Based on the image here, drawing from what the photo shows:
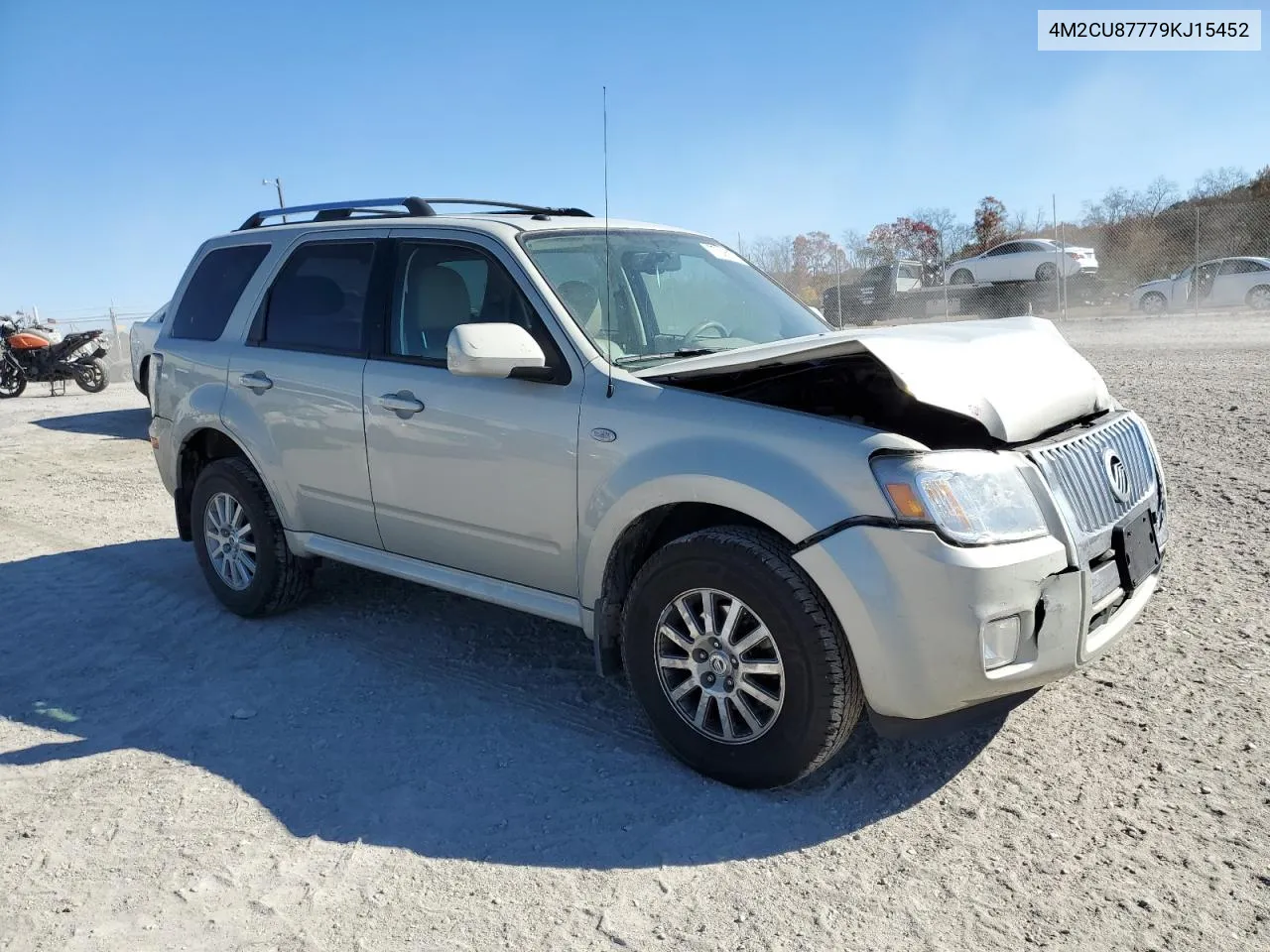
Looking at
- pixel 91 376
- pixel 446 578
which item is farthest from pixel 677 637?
pixel 91 376

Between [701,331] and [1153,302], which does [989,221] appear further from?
[701,331]

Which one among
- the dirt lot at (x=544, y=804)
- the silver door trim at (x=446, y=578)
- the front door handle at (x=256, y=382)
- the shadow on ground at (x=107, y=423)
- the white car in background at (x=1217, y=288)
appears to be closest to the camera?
the dirt lot at (x=544, y=804)

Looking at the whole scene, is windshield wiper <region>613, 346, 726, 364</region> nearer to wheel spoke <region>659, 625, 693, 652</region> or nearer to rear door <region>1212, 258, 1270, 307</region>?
wheel spoke <region>659, 625, 693, 652</region>

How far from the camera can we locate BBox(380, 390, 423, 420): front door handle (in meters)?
4.30

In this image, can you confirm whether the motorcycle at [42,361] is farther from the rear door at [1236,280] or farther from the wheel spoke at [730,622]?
the rear door at [1236,280]

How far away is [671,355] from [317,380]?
68.2 inches

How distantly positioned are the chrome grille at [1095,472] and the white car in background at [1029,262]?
20.7m

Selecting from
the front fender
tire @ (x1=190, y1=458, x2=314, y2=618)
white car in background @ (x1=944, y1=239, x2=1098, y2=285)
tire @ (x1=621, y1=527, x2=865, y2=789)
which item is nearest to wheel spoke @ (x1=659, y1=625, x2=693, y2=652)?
tire @ (x1=621, y1=527, x2=865, y2=789)

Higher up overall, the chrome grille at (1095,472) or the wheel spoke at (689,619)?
the chrome grille at (1095,472)

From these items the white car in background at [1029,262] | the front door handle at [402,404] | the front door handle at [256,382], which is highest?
the white car in background at [1029,262]

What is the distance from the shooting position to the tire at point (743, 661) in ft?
10.4

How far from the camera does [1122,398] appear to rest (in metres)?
9.88

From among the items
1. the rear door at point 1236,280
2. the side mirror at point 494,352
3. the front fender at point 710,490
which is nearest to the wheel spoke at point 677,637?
the front fender at point 710,490

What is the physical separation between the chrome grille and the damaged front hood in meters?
0.11
